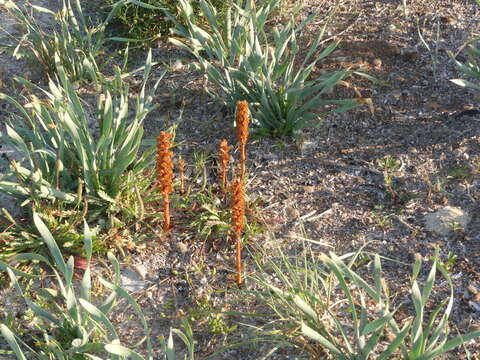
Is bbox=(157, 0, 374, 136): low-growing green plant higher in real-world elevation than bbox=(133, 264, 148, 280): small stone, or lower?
higher

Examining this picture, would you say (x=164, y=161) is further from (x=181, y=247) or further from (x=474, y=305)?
(x=474, y=305)

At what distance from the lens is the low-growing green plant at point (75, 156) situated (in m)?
2.80

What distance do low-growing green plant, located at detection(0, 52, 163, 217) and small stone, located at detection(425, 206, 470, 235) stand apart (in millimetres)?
1349

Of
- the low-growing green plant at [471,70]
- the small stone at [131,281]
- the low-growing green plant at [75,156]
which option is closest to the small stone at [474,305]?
the low-growing green plant at [471,70]

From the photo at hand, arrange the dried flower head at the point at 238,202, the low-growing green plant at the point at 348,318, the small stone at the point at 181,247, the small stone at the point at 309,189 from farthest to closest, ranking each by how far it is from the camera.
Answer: the small stone at the point at 309,189 → the small stone at the point at 181,247 → the dried flower head at the point at 238,202 → the low-growing green plant at the point at 348,318

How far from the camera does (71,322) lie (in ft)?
7.82

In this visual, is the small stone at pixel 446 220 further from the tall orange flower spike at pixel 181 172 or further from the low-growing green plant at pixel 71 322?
the low-growing green plant at pixel 71 322

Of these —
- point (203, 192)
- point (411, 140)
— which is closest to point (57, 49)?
point (203, 192)

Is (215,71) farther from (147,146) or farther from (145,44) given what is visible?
(145,44)

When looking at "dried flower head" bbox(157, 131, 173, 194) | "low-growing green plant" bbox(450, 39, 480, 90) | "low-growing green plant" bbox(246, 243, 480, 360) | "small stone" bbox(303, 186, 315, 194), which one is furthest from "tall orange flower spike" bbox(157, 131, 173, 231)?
"low-growing green plant" bbox(450, 39, 480, 90)

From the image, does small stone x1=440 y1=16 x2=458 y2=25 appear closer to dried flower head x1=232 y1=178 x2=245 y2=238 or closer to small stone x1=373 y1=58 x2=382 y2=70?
small stone x1=373 y1=58 x2=382 y2=70

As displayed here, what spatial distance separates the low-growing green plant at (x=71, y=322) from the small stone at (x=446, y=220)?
1259 mm

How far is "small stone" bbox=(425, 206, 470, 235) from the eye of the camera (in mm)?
2918

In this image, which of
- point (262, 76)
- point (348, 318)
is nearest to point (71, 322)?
point (348, 318)
